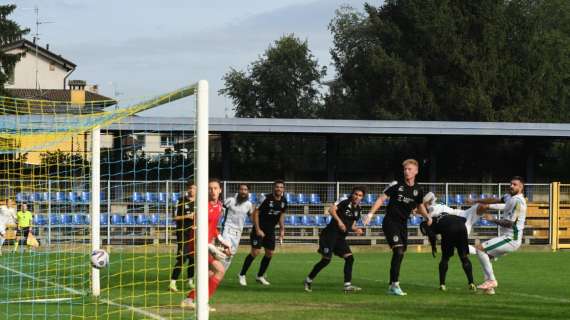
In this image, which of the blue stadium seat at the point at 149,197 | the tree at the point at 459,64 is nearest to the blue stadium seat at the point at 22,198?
the blue stadium seat at the point at 149,197

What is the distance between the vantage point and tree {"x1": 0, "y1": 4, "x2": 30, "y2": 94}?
63.3 meters

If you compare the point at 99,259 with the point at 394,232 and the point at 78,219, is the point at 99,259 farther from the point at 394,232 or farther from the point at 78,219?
the point at 78,219

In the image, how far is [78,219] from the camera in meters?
31.5

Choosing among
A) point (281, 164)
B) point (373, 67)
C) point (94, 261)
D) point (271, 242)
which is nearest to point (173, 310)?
point (94, 261)

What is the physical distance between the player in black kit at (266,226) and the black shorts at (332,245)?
159 cm

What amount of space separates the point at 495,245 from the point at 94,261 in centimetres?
668

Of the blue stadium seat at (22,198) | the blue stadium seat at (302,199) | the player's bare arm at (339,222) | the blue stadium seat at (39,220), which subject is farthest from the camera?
the blue stadium seat at (302,199)

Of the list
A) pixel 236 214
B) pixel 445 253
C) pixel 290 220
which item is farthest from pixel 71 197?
pixel 445 253

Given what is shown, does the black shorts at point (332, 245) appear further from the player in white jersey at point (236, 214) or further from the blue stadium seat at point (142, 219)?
the blue stadium seat at point (142, 219)

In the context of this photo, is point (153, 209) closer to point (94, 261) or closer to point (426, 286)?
point (426, 286)

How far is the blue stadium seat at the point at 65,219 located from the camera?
3098 cm

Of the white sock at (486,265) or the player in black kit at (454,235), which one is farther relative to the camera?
the player in black kit at (454,235)

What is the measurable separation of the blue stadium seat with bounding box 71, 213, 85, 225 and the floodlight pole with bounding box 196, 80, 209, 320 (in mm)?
20123

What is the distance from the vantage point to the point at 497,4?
64.8 m
